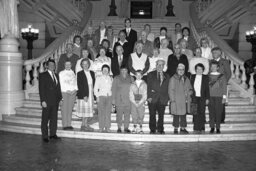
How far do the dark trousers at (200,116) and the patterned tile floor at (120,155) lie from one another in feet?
1.84

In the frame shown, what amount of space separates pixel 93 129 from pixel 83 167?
2844 mm

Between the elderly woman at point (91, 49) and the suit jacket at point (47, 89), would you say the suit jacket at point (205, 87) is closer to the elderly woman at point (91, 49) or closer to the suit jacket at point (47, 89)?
the elderly woman at point (91, 49)

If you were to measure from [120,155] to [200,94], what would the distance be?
104 inches

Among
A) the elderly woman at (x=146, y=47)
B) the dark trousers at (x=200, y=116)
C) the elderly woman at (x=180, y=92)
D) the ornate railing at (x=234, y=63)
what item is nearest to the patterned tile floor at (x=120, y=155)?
the dark trousers at (x=200, y=116)

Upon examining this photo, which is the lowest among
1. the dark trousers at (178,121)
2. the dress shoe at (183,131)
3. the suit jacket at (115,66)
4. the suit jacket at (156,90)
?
the dress shoe at (183,131)

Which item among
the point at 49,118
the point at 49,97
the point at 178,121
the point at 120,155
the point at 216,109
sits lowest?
the point at 120,155

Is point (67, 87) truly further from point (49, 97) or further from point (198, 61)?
point (198, 61)

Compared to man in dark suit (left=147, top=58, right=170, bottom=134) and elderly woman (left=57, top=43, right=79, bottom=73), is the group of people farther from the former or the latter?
elderly woman (left=57, top=43, right=79, bottom=73)

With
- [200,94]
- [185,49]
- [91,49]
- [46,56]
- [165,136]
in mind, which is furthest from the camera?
[46,56]

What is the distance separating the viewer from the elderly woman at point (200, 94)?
27.3ft

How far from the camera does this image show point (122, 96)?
834cm

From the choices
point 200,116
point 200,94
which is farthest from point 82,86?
point 200,116

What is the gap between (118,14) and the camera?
20234mm

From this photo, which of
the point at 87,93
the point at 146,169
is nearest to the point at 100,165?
the point at 146,169
